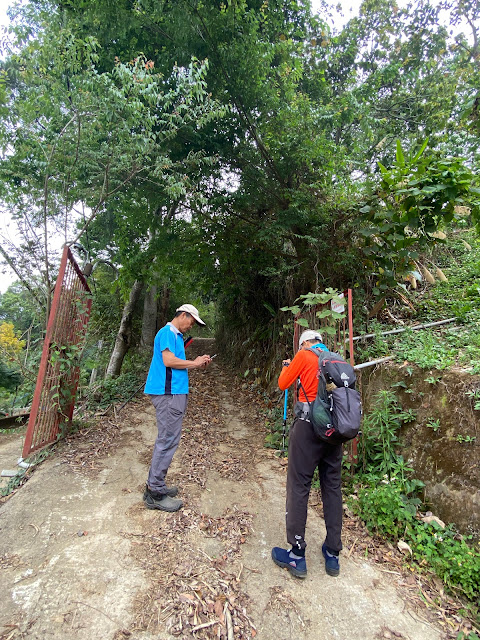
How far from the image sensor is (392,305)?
5.59 m

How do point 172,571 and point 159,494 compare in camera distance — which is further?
point 159,494

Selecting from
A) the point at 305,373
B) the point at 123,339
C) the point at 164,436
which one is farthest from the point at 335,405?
the point at 123,339

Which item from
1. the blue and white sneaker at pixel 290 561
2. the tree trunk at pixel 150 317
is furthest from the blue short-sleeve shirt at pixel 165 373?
the tree trunk at pixel 150 317

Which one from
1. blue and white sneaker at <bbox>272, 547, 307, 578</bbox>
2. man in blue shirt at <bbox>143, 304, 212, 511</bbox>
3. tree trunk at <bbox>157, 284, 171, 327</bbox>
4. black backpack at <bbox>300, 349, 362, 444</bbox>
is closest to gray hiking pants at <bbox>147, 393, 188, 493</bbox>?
man in blue shirt at <bbox>143, 304, 212, 511</bbox>

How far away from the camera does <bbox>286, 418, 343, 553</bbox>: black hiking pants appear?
8.75ft

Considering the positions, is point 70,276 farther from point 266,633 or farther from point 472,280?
point 472,280

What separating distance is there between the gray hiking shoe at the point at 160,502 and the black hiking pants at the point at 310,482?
1212 mm

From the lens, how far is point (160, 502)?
332 cm

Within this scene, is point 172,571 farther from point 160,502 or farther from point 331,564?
point 331,564

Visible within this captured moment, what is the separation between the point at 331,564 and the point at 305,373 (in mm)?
1509

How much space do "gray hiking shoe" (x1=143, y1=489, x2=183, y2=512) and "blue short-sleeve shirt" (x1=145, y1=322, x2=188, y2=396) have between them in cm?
105

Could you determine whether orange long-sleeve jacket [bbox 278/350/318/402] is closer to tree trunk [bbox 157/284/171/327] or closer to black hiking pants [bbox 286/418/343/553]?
black hiking pants [bbox 286/418/343/553]

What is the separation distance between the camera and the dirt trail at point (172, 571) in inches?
83.4

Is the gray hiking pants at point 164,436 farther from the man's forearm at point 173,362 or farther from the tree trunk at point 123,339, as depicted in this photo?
the tree trunk at point 123,339
